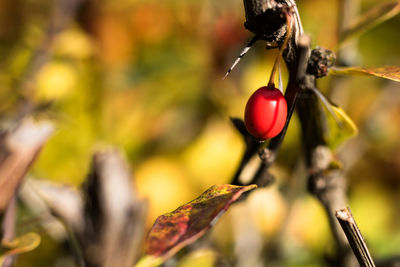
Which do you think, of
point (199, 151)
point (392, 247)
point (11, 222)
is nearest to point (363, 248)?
point (11, 222)

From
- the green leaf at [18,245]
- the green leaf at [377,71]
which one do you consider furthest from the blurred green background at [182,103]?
the green leaf at [377,71]

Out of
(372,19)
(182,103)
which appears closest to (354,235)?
(372,19)

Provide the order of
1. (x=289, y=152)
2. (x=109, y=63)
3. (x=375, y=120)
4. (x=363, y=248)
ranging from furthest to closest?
1. (x=109, y=63)
2. (x=289, y=152)
3. (x=375, y=120)
4. (x=363, y=248)

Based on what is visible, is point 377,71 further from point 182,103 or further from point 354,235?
point 182,103

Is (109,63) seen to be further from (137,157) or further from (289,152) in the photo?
(289,152)

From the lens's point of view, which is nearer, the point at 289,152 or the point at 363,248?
the point at 363,248

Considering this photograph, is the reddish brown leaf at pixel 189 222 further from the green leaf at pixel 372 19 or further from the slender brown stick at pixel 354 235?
the green leaf at pixel 372 19
